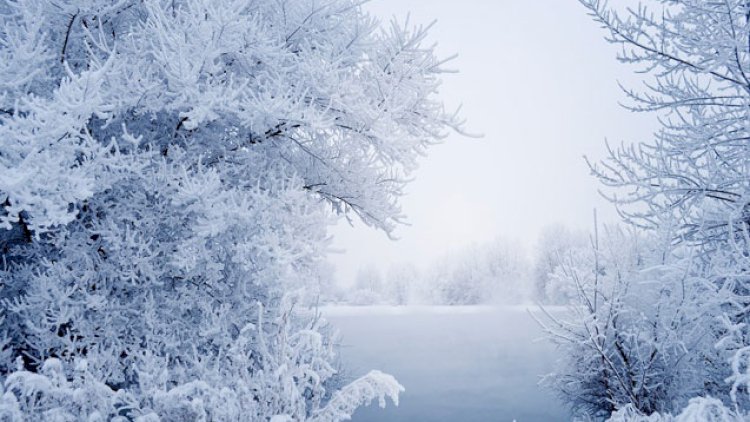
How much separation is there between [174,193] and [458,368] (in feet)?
70.8

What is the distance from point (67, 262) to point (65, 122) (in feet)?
4.75

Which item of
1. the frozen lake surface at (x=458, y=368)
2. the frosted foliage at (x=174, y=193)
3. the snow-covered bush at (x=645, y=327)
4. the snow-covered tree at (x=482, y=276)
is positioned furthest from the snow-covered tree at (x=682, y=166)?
the snow-covered tree at (x=482, y=276)

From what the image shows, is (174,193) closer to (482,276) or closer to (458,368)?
(458,368)

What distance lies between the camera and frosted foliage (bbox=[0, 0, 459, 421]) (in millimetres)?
→ 2949

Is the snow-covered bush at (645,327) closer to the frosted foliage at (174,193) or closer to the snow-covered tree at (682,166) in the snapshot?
the snow-covered tree at (682,166)

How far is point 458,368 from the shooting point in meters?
23.1

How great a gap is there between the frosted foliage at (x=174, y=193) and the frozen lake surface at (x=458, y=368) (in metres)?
2.97

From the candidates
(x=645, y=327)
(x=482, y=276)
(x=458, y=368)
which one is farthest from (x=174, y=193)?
(x=482, y=276)

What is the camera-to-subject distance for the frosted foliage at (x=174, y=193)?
2949 mm

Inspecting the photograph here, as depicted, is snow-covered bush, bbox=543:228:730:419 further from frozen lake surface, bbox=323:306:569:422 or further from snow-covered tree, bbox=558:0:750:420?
frozen lake surface, bbox=323:306:569:422

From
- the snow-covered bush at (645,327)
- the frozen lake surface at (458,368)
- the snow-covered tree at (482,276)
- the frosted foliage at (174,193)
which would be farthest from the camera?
the snow-covered tree at (482,276)

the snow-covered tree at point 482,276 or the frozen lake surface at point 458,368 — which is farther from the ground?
the snow-covered tree at point 482,276

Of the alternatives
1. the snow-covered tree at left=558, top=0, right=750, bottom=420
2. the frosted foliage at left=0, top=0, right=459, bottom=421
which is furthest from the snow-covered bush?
the frosted foliage at left=0, top=0, right=459, bottom=421

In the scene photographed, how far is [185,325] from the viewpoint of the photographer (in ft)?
13.5
